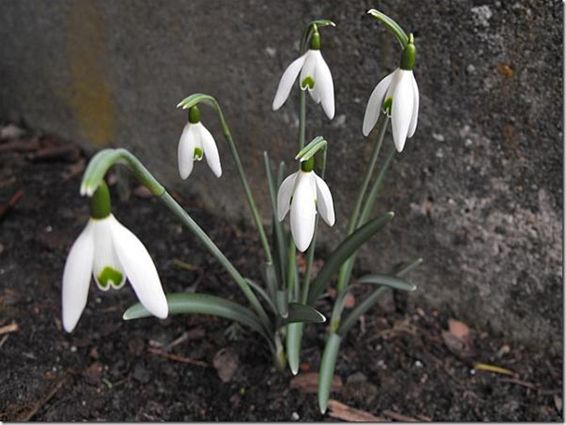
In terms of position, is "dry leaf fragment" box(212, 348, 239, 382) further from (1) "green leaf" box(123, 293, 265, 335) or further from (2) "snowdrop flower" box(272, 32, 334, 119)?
(2) "snowdrop flower" box(272, 32, 334, 119)

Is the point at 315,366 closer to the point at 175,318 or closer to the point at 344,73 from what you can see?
the point at 175,318

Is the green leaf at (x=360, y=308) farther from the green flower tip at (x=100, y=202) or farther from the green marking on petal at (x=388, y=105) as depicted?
the green flower tip at (x=100, y=202)

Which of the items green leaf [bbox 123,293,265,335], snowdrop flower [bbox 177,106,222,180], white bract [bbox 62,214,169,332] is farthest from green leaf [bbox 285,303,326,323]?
white bract [bbox 62,214,169,332]

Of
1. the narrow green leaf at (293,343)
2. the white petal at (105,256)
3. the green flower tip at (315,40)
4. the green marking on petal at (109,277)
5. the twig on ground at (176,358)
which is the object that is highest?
the green flower tip at (315,40)

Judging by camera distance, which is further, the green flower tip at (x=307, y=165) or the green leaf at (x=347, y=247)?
the green leaf at (x=347, y=247)

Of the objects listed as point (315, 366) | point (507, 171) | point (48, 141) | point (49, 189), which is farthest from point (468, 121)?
point (48, 141)

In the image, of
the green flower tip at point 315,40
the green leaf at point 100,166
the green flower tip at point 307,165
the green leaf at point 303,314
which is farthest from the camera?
the green leaf at point 303,314

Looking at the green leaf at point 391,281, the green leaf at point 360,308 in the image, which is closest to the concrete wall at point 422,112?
the green leaf at point 360,308
